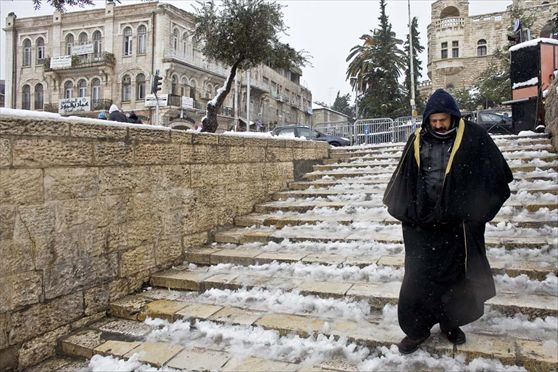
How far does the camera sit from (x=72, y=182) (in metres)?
3.39

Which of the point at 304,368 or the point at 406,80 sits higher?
the point at 406,80

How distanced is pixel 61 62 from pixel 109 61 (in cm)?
417

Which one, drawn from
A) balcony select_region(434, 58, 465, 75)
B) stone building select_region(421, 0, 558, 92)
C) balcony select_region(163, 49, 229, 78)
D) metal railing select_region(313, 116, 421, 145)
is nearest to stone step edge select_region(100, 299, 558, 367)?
metal railing select_region(313, 116, 421, 145)

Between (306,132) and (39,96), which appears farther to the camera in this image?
(39,96)

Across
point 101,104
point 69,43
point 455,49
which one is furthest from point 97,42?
point 455,49

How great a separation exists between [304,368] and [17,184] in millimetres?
2471

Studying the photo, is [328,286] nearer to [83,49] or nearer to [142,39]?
[142,39]

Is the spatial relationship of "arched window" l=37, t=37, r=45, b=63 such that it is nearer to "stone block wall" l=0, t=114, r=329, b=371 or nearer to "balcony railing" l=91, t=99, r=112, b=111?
"balcony railing" l=91, t=99, r=112, b=111

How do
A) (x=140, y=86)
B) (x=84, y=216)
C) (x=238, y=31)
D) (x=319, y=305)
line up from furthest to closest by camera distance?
(x=140, y=86) → (x=238, y=31) → (x=84, y=216) → (x=319, y=305)

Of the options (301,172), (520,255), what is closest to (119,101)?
(301,172)

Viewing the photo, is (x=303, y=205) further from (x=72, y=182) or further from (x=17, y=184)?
(x=17, y=184)

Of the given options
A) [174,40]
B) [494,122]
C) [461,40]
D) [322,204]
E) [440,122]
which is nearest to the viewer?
[440,122]

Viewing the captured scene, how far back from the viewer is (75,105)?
3080 cm

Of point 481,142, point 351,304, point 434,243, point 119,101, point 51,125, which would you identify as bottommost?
point 351,304
